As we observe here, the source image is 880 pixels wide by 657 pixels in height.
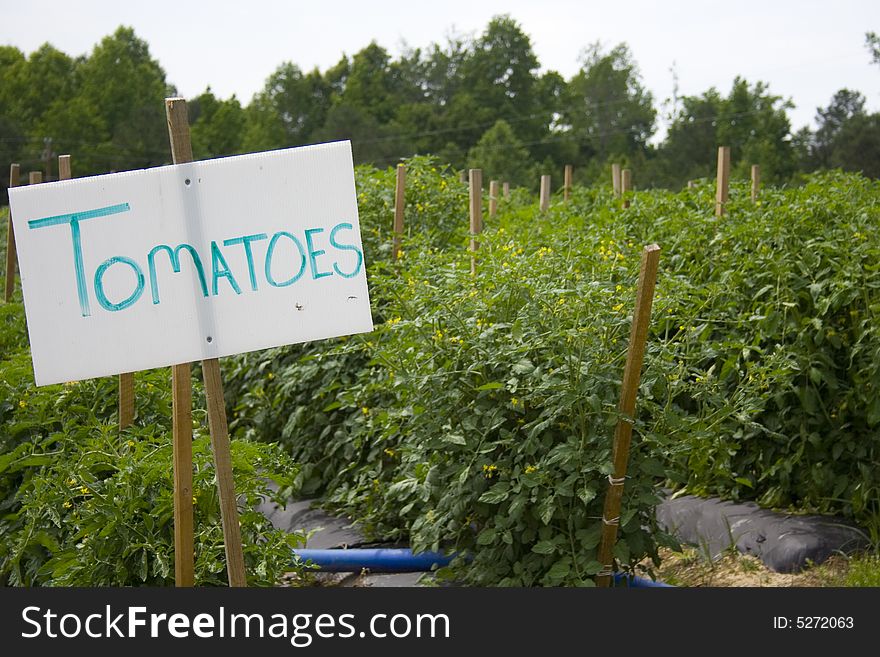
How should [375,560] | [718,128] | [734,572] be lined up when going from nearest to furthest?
[375,560] → [734,572] → [718,128]

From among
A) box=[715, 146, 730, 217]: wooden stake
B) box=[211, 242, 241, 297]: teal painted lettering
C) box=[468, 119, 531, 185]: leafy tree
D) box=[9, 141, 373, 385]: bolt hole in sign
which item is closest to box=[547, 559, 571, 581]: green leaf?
box=[9, 141, 373, 385]: bolt hole in sign

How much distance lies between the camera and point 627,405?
3.12m

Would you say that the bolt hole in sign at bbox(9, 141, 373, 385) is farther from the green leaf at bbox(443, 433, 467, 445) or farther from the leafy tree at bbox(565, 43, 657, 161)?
the leafy tree at bbox(565, 43, 657, 161)

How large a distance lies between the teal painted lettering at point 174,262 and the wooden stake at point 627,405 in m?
1.36

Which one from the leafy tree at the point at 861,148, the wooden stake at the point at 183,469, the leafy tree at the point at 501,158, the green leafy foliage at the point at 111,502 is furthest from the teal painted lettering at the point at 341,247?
the leafy tree at the point at 861,148

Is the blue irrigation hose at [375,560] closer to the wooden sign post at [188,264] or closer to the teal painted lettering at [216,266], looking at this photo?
the wooden sign post at [188,264]

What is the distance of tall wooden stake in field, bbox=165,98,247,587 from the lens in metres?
2.33

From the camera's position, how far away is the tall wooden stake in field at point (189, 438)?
7.63 feet

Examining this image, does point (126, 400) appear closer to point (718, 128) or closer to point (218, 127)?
point (718, 128)

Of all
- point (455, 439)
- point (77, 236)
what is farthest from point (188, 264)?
point (455, 439)

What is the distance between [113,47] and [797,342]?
216ft

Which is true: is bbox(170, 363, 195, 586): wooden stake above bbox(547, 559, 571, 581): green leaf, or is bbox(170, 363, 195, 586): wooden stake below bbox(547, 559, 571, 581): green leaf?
above

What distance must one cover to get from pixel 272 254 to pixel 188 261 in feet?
0.62

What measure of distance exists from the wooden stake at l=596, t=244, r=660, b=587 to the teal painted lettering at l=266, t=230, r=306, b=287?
1.15 meters
